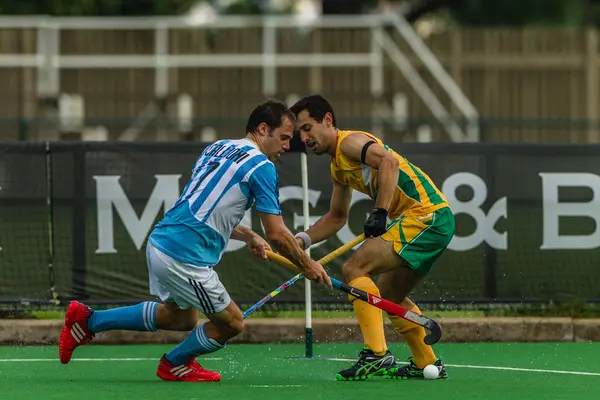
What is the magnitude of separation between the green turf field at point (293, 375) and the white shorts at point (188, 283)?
54cm

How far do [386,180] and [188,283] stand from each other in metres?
1.44

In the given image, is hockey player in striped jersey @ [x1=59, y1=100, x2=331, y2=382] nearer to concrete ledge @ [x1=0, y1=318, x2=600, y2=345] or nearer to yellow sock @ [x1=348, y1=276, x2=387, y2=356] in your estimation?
yellow sock @ [x1=348, y1=276, x2=387, y2=356]

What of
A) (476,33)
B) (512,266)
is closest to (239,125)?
(512,266)

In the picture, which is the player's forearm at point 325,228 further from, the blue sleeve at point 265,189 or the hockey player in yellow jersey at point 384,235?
the blue sleeve at point 265,189

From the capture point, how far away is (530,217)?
14.5m

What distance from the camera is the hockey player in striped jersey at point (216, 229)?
10.6 metres

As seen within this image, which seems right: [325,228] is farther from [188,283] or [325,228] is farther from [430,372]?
[188,283]

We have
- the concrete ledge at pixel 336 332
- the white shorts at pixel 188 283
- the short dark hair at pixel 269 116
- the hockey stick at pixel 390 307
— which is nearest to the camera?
the white shorts at pixel 188 283

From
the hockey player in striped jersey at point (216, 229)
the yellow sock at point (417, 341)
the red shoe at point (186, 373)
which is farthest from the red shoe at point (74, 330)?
the yellow sock at point (417, 341)

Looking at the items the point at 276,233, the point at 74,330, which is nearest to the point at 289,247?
the point at 276,233

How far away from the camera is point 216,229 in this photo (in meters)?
10.8

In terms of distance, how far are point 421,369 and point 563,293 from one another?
3.51 m

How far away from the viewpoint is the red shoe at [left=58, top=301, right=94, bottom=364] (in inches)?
437

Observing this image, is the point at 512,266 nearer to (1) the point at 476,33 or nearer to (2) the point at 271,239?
(2) the point at 271,239
